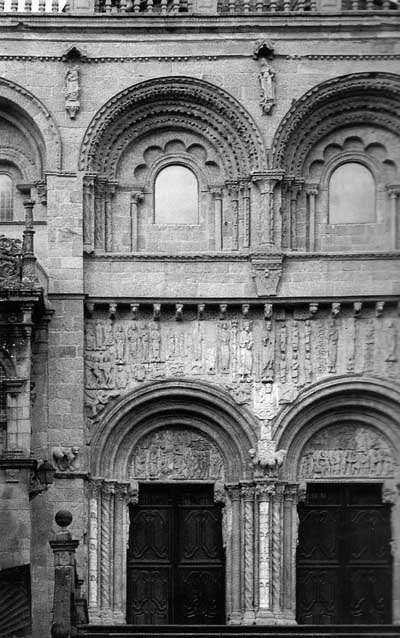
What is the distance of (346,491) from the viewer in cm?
3694

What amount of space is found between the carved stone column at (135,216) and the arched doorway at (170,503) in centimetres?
269

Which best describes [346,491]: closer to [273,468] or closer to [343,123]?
[273,468]

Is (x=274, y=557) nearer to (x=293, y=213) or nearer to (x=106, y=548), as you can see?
(x=106, y=548)

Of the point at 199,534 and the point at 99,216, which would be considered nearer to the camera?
the point at 199,534

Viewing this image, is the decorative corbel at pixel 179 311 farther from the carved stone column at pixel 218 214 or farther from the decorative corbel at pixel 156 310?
the carved stone column at pixel 218 214

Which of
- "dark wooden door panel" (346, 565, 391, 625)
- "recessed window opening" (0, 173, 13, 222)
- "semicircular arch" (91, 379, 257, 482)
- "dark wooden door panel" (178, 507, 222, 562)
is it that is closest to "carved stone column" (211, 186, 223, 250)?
"semicircular arch" (91, 379, 257, 482)

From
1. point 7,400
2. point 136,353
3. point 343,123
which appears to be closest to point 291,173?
point 343,123

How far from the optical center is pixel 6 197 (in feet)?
123

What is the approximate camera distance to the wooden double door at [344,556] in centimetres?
3650

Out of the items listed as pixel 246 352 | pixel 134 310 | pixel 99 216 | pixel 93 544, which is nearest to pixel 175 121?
pixel 99 216

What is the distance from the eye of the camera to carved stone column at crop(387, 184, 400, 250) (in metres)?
37.2

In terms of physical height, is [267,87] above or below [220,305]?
above

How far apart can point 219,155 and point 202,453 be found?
17.7ft

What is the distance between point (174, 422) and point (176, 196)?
4.11m
